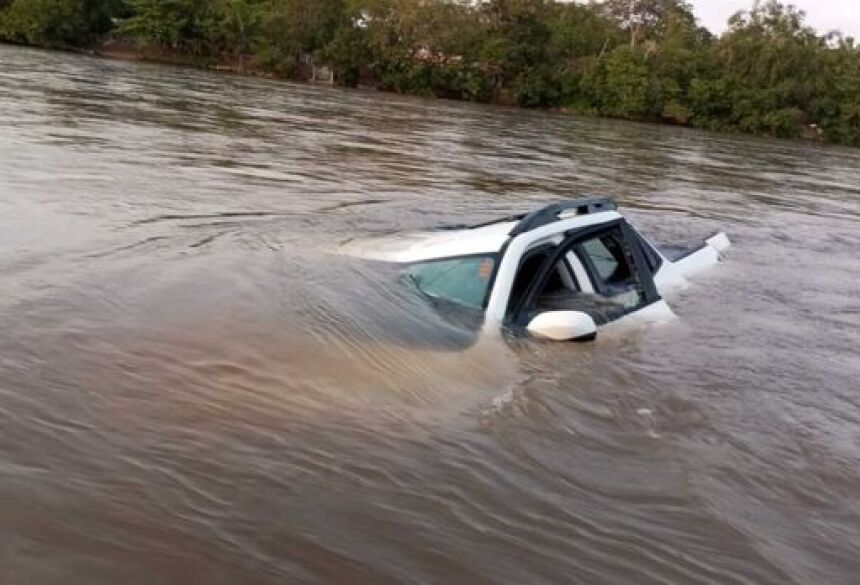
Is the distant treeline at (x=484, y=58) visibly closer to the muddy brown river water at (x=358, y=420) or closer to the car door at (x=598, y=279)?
the muddy brown river water at (x=358, y=420)

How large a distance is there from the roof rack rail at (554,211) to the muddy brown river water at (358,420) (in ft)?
2.82

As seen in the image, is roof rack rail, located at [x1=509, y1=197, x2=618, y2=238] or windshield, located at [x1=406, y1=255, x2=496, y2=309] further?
roof rack rail, located at [x1=509, y1=197, x2=618, y2=238]

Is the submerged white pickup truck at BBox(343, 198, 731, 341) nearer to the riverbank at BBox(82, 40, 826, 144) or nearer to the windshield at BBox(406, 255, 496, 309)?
the windshield at BBox(406, 255, 496, 309)

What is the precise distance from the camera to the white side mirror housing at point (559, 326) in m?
6.34

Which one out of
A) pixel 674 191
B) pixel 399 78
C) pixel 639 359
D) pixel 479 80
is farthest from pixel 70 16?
pixel 639 359

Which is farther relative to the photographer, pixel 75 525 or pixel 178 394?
pixel 178 394

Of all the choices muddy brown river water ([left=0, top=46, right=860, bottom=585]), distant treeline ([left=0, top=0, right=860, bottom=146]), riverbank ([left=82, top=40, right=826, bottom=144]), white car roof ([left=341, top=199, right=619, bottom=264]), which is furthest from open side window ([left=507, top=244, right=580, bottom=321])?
distant treeline ([left=0, top=0, right=860, bottom=146])

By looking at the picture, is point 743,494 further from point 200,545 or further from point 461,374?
point 200,545

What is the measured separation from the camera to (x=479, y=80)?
2299 inches

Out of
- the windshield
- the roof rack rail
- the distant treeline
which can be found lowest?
the windshield

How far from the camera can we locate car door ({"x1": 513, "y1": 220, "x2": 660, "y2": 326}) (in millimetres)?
6812

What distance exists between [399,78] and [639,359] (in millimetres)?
51931

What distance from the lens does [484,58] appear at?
58969 millimetres

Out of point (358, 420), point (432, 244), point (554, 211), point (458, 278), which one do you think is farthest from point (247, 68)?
point (358, 420)
